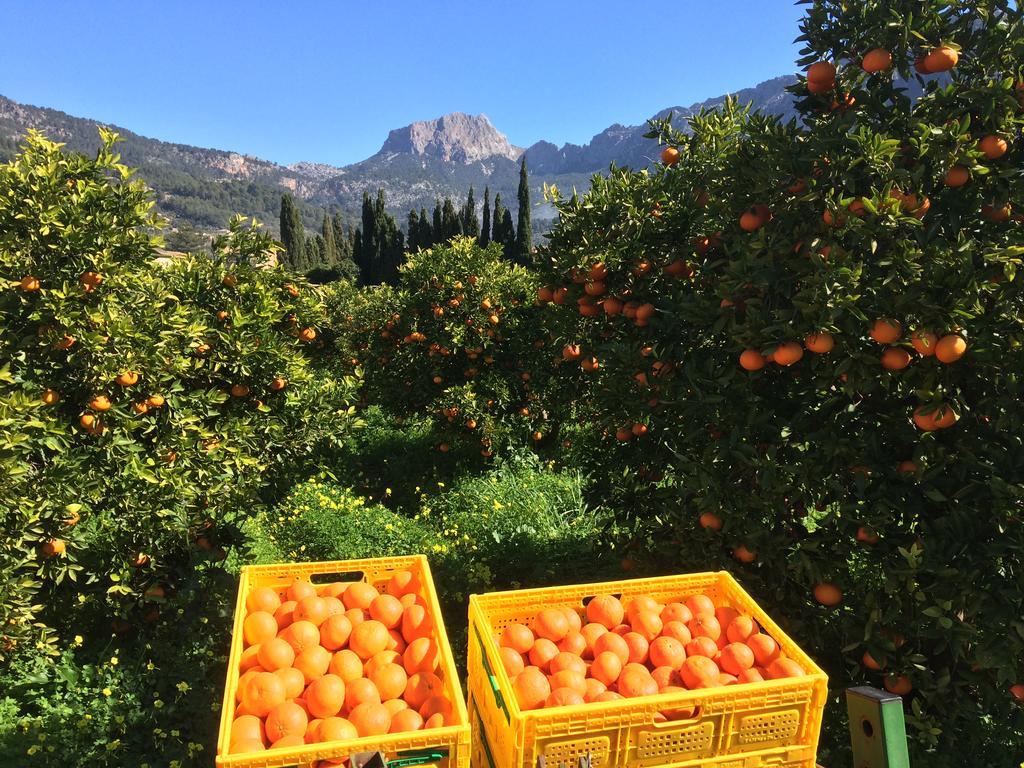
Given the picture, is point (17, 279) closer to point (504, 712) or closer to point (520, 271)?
point (504, 712)

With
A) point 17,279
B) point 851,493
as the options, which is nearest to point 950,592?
point 851,493

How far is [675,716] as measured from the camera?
6.48 ft

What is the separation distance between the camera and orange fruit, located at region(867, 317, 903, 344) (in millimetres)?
2627

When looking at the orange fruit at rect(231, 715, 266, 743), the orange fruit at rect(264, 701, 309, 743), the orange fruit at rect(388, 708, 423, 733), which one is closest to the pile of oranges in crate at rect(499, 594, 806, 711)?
the orange fruit at rect(388, 708, 423, 733)

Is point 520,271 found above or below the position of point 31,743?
above

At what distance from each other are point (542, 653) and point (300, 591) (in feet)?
3.23

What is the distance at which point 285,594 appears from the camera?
2.61m

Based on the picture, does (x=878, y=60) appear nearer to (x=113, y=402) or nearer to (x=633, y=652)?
(x=633, y=652)

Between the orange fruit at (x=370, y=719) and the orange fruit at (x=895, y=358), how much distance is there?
243 centimetres

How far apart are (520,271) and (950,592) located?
6.84m

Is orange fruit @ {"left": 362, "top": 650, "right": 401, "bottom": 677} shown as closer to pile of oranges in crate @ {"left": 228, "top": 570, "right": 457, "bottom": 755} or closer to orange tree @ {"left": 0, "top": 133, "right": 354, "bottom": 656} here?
pile of oranges in crate @ {"left": 228, "top": 570, "right": 457, "bottom": 755}

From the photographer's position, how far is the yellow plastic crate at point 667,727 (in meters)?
1.84

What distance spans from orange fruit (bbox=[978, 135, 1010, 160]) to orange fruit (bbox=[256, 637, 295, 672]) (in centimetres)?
344

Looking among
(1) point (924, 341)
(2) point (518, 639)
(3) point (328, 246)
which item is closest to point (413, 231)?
(3) point (328, 246)
